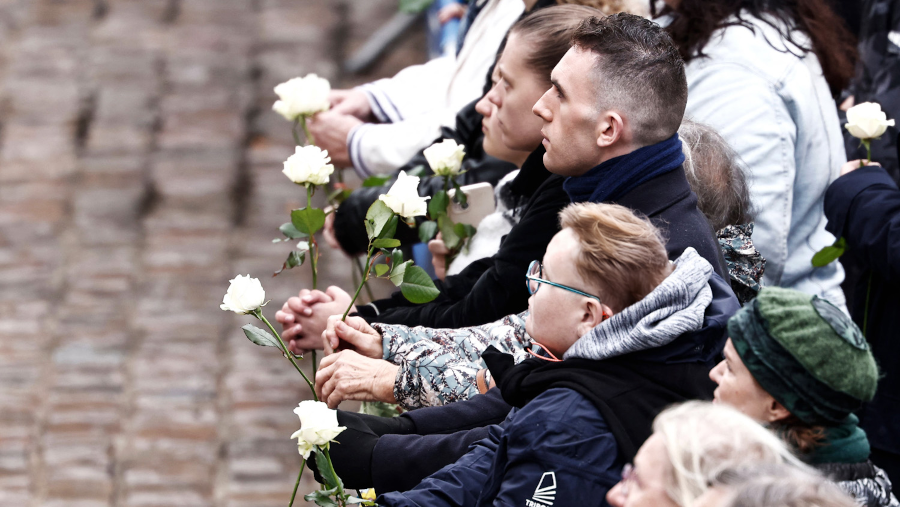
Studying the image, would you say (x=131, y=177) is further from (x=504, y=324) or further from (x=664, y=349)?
(x=664, y=349)

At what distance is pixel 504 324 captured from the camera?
6.11 feet

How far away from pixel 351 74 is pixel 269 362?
1715mm

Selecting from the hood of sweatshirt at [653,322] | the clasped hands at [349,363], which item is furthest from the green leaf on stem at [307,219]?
the hood of sweatshirt at [653,322]

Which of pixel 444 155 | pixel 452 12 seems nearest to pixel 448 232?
pixel 444 155

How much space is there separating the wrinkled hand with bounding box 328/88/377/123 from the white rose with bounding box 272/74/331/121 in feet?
1.38

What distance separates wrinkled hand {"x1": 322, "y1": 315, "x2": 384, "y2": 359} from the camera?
1.86m

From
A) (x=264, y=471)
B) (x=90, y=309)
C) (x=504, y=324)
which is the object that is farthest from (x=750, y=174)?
(x=90, y=309)

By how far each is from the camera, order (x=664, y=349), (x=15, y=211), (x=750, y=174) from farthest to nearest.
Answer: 1. (x=15, y=211)
2. (x=750, y=174)
3. (x=664, y=349)

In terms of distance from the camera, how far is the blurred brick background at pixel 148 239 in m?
3.64

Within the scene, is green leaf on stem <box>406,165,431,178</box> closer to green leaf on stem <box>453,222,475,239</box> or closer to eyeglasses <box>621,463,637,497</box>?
green leaf on stem <box>453,222,475,239</box>

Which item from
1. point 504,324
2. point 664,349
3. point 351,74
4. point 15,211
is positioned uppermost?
point 15,211

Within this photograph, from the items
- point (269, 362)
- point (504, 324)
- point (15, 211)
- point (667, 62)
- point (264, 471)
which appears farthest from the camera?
point (15, 211)

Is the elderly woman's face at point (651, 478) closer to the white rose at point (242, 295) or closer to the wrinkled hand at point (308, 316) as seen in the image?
the white rose at point (242, 295)

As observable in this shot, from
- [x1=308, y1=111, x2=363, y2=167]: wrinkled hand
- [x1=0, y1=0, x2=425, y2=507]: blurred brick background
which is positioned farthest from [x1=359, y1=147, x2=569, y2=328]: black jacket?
[x1=0, y1=0, x2=425, y2=507]: blurred brick background
